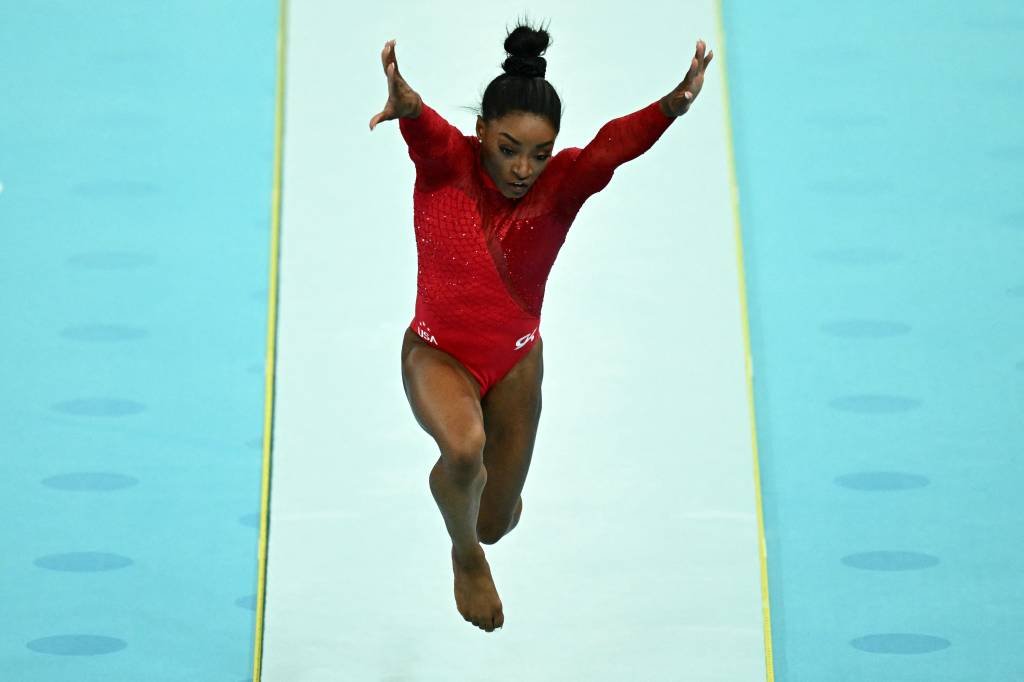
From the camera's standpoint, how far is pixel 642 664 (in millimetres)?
5242

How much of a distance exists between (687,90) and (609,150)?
0.26 m

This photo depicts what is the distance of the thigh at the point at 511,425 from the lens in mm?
4801

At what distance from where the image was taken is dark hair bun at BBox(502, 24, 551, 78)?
4.47 metres

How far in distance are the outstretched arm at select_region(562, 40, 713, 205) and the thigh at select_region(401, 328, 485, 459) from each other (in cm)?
53

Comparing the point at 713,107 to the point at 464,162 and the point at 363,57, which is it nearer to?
the point at 363,57

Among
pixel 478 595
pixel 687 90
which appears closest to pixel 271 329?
pixel 478 595

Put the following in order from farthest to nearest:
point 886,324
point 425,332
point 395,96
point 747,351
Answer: point 886,324 < point 747,351 < point 425,332 < point 395,96

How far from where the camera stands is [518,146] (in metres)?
4.40

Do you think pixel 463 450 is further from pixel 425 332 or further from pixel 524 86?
pixel 524 86

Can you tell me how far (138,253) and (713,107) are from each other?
8.05ft

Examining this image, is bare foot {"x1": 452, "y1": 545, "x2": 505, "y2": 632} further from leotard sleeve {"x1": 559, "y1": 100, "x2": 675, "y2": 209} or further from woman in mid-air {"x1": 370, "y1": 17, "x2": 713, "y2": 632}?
leotard sleeve {"x1": 559, "y1": 100, "x2": 675, "y2": 209}

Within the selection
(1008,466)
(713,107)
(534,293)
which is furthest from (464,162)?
(713,107)

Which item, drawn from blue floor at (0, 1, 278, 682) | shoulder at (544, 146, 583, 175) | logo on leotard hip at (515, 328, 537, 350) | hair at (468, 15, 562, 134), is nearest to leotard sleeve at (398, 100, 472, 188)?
hair at (468, 15, 562, 134)

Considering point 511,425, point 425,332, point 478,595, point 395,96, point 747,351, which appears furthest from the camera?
→ point 747,351
